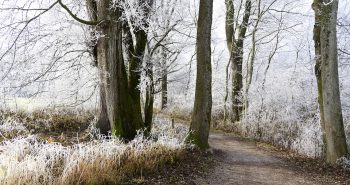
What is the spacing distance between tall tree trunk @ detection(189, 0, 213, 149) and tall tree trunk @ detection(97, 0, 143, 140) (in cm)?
169

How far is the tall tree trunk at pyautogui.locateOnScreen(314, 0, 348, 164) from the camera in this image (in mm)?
8883

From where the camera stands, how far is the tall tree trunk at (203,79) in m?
9.52

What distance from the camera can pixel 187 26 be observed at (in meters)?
12.3

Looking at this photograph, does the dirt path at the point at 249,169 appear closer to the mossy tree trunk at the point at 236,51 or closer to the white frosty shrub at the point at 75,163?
the white frosty shrub at the point at 75,163

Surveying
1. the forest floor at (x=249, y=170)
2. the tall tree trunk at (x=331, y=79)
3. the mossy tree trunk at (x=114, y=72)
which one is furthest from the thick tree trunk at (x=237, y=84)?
the mossy tree trunk at (x=114, y=72)

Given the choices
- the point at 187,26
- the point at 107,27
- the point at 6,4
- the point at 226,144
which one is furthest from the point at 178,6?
the point at 6,4

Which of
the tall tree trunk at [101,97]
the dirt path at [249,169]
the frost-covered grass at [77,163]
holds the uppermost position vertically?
the tall tree trunk at [101,97]

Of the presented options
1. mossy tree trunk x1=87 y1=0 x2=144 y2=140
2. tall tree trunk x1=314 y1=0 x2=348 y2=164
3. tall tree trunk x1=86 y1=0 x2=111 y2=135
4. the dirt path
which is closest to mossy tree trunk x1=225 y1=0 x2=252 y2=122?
the dirt path

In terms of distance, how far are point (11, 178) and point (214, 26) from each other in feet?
56.3

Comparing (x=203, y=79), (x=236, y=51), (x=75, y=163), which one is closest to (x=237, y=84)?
(x=236, y=51)

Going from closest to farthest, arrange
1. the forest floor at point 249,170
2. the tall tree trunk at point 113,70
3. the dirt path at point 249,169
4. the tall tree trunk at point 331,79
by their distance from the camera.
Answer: the forest floor at point 249,170 → the dirt path at point 249,169 → the tall tree trunk at point 113,70 → the tall tree trunk at point 331,79

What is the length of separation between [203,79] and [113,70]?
237cm

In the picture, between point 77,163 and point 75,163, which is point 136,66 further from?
point 75,163

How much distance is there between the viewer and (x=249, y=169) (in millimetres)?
8500
